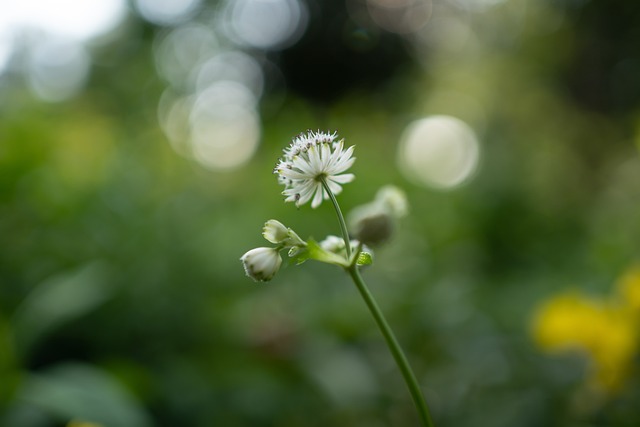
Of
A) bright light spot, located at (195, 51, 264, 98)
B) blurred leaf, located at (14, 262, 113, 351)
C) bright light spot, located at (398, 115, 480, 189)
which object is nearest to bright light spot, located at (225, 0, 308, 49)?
bright light spot, located at (195, 51, 264, 98)

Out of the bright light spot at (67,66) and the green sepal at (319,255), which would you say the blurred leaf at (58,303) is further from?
the bright light spot at (67,66)

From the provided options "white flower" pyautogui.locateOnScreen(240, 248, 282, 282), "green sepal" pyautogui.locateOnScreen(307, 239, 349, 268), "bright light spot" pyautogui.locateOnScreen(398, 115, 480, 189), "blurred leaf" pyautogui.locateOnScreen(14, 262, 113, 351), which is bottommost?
"green sepal" pyautogui.locateOnScreen(307, 239, 349, 268)

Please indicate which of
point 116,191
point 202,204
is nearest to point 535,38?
point 202,204

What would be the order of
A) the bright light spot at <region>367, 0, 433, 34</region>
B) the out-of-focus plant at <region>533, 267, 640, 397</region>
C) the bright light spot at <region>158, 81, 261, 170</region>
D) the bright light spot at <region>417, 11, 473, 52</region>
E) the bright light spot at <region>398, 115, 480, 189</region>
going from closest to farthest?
the out-of-focus plant at <region>533, 267, 640, 397</region>, the bright light spot at <region>158, 81, 261, 170</region>, the bright light spot at <region>398, 115, 480, 189</region>, the bright light spot at <region>417, 11, 473, 52</region>, the bright light spot at <region>367, 0, 433, 34</region>

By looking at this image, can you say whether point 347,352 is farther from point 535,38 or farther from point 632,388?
point 535,38

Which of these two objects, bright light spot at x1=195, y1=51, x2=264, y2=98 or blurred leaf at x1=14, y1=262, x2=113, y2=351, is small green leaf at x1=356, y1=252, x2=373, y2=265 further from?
bright light spot at x1=195, y1=51, x2=264, y2=98

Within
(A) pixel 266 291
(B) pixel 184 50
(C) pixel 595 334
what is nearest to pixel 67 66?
(B) pixel 184 50

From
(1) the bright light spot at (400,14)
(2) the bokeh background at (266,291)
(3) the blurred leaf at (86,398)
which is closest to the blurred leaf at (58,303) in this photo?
(2) the bokeh background at (266,291)
